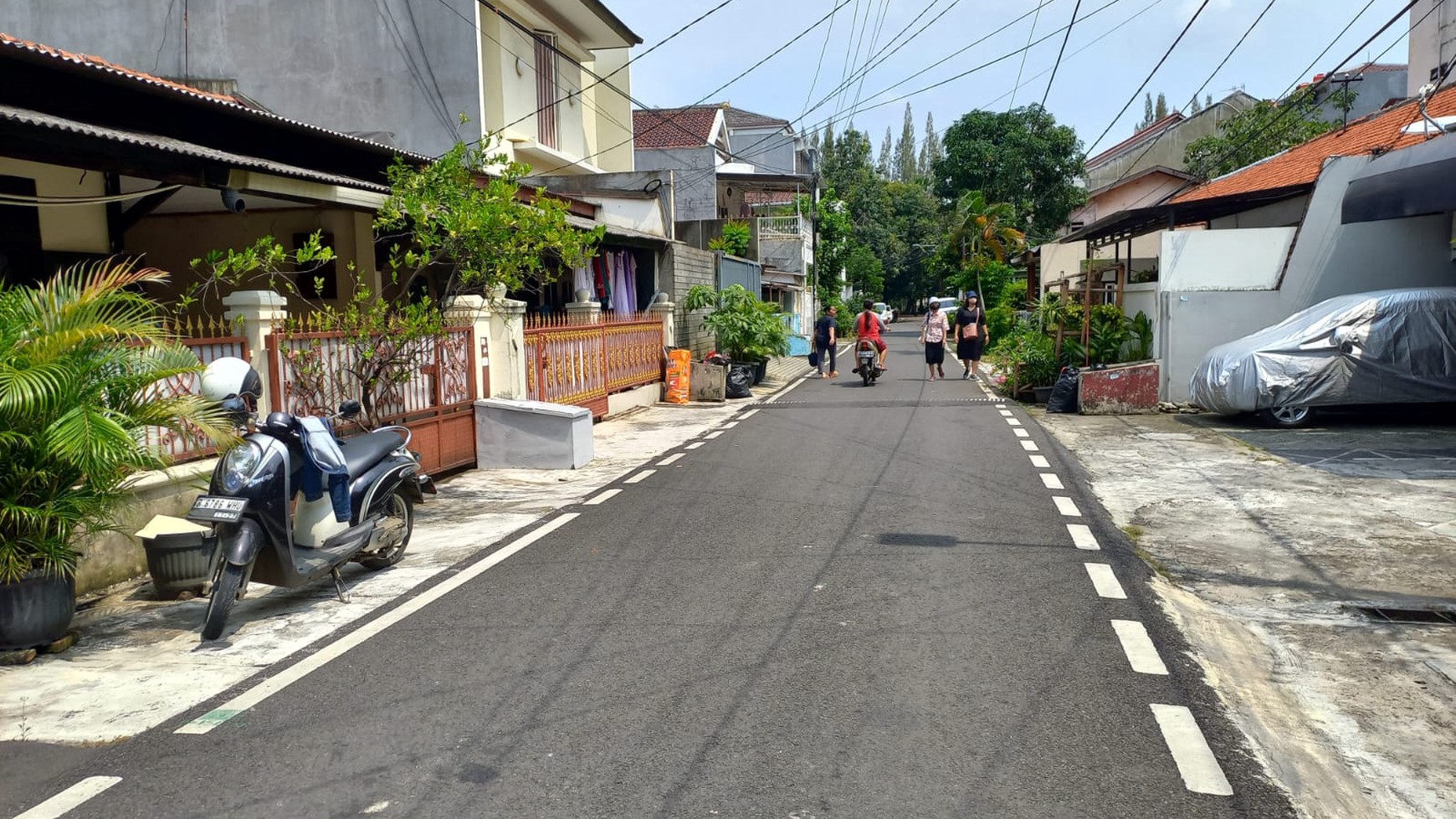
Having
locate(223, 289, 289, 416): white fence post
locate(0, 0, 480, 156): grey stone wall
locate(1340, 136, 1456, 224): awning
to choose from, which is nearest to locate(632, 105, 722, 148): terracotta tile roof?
locate(0, 0, 480, 156): grey stone wall

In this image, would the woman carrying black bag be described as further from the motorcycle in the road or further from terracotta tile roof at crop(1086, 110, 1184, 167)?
terracotta tile roof at crop(1086, 110, 1184, 167)

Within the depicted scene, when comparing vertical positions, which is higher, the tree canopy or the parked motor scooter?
the tree canopy

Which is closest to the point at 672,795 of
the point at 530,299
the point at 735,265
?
the point at 530,299

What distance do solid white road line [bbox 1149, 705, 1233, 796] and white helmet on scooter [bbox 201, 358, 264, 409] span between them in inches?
206

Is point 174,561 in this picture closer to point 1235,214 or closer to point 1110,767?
point 1110,767

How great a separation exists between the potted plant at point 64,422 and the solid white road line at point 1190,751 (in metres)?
5.00

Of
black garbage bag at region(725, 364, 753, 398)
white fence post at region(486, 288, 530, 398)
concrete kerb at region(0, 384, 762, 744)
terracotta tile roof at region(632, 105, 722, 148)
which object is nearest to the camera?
concrete kerb at region(0, 384, 762, 744)

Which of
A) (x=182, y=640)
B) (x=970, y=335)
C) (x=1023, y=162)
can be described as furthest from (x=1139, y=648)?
(x=1023, y=162)

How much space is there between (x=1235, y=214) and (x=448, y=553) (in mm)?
18847

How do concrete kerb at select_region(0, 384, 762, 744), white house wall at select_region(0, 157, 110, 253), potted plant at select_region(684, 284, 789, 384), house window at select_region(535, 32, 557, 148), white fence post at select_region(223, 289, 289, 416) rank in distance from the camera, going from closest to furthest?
concrete kerb at select_region(0, 384, 762, 744), white fence post at select_region(223, 289, 289, 416), white house wall at select_region(0, 157, 110, 253), potted plant at select_region(684, 284, 789, 384), house window at select_region(535, 32, 557, 148)

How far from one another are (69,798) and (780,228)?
45.4 meters

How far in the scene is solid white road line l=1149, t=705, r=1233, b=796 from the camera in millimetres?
3791

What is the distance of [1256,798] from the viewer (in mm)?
3713

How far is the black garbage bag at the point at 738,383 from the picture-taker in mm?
20734
